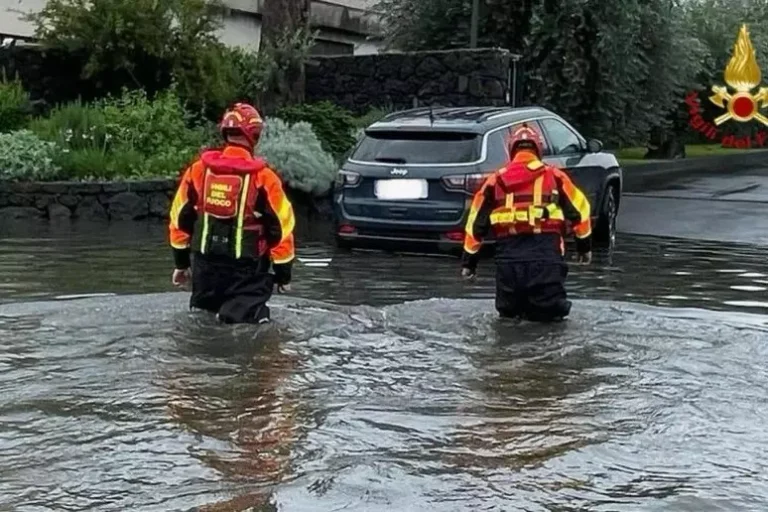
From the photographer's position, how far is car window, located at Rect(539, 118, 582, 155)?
13766 millimetres

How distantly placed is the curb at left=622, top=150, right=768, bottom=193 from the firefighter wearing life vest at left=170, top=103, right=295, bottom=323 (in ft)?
53.9

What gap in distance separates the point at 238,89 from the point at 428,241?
8478 millimetres

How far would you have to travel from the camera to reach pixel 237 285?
7953mm

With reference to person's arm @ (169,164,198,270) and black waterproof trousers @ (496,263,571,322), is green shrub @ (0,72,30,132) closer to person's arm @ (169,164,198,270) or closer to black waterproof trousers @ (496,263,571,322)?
person's arm @ (169,164,198,270)

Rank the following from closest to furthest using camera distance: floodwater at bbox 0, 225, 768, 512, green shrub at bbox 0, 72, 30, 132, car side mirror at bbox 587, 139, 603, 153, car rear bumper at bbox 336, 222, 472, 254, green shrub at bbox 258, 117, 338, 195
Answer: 1. floodwater at bbox 0, 225, 768, 512
2. car rear bumper at bbox 336, 222, 472, 254
3. car side mirror at bbox 587, 139, 603, 153
4. green shrub at bbox 258, 117, 338, 195
5. green shrub at bbox 0, 72, 30, 132

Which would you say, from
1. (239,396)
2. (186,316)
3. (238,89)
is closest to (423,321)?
(186,316)

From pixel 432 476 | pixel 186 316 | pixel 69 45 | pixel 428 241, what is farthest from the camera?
pixel 69 45

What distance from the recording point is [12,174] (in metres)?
15.5

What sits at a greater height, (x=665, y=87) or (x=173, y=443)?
(x=665, y=87)

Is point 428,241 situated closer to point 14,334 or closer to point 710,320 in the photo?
point 710,320

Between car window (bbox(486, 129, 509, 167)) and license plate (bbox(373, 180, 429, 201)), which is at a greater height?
car window (bbox(486, 129, 509, 167))

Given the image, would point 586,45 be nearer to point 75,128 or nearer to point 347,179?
point 75,128

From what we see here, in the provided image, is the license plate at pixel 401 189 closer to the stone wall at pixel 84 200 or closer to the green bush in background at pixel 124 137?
the stone wall at pixel 84 200

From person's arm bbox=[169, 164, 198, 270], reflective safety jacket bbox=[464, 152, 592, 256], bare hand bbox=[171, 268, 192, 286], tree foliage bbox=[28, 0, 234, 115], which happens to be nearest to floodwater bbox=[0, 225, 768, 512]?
bare hand bbox=[171, 268, 192, 286]
